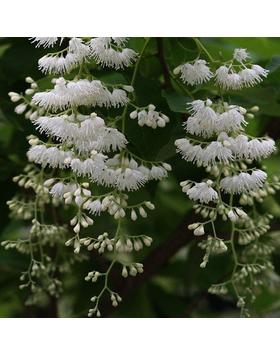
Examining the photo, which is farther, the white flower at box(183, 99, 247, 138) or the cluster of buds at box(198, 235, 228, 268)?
the cluster of buds at box(198, 235, 228, 268)

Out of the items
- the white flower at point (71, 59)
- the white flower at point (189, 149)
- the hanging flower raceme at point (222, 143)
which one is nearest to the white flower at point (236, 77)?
the hanging flower raceme at point (222, 143)

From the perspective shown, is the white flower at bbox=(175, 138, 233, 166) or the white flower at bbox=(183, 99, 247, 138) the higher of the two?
the white flower at bbox=(183, 99, 247, 138)

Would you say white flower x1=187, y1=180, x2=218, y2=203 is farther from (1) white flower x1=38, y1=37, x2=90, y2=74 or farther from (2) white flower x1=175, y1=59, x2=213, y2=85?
(1) white flower x1=38, y1=37, x2=90, y2=74

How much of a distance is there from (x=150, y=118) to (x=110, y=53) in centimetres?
12

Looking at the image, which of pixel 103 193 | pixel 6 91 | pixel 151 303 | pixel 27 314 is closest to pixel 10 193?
pixel 6 91

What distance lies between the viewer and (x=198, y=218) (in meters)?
1.45

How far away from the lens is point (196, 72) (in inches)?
44.7

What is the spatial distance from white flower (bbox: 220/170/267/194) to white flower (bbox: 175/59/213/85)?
0.52ft

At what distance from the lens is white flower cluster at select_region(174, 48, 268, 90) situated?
1.10 m

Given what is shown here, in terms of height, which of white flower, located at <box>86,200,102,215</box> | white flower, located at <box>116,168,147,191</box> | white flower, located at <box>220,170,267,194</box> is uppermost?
white flower, located at <box>116,168,147,191</box>

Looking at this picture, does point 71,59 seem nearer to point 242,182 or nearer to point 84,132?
point 84,132

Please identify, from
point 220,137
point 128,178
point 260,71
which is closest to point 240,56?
point 260,71

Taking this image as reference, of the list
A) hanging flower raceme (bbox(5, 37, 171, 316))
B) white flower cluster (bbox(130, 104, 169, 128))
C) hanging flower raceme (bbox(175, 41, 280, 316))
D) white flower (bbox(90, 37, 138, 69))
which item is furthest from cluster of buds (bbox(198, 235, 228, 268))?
white flower (bbox(90, 37, 138, 69))
